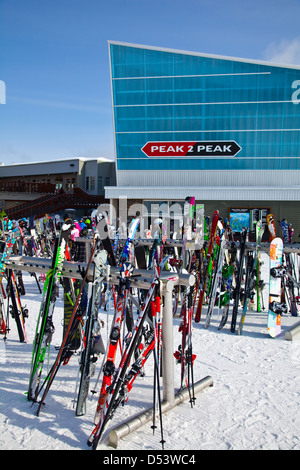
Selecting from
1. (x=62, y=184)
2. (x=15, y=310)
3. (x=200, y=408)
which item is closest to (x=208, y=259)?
(x=15, y=310)

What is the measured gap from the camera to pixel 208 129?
2720 centimetres

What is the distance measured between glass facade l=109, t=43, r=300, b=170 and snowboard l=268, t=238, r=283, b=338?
22.1m

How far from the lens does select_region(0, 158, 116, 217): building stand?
33.0 meters

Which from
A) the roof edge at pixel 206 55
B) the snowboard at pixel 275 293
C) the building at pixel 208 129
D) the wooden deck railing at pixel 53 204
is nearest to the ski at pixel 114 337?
the snowboard at pixel 275 293

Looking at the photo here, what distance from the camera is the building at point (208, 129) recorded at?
2634 cm

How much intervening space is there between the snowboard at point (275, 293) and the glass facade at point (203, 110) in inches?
871

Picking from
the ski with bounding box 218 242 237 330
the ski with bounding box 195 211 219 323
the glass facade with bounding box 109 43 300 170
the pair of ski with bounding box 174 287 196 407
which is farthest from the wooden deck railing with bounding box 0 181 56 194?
the pair of ski with bounding box 174 287 196 407

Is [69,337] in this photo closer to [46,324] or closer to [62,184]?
[46,324]

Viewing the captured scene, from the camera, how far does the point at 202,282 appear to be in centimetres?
767

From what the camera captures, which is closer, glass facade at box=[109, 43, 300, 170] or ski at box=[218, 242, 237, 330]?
ski at box=[218, 242, 237, 330]

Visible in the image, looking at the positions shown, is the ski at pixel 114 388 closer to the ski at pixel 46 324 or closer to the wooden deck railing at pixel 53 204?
the ski at pixel 46 324

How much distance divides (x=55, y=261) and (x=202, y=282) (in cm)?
448

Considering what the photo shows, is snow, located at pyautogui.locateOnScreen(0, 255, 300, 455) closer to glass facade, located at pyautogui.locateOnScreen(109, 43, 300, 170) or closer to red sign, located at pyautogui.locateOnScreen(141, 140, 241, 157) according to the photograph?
red sign, located at pyautogui.locateOnScreen(141, 140, 241, 157)

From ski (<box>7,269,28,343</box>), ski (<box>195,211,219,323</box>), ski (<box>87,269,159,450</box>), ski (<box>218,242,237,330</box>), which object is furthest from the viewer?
ski (<box>195,211,219,323</box>)
